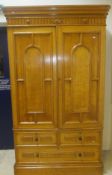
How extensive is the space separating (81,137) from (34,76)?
921 mm

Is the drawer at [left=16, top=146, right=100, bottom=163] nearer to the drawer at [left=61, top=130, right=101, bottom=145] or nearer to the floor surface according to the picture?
the drawer at [left=61, top=130, right=101, bottom=145]

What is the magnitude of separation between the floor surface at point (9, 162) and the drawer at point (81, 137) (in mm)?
501

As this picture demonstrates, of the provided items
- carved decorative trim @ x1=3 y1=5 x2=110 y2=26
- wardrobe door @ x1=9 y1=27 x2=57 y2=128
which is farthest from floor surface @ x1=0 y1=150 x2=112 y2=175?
carved decorative trim @ x1=3 y1=5 x2=110 y2=26

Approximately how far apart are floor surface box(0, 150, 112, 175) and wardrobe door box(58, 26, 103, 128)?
75 centimetres

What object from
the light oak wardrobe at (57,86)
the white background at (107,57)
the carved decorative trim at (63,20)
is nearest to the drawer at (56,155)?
the light oak wardrobe at (57,86)

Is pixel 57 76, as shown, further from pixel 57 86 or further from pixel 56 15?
pixel 56 15

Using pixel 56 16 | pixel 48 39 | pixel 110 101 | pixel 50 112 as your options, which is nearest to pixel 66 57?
pixel 48 39

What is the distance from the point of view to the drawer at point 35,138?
271cm

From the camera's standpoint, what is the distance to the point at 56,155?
2.75 meters

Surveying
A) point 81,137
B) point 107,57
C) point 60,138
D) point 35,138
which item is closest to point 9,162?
point 35,138

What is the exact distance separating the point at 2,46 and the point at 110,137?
208 centimetres

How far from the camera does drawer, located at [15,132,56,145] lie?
2.71 meters

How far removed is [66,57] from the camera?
254 cm

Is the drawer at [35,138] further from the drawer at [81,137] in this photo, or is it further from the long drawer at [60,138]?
the drawer at [81,137]
